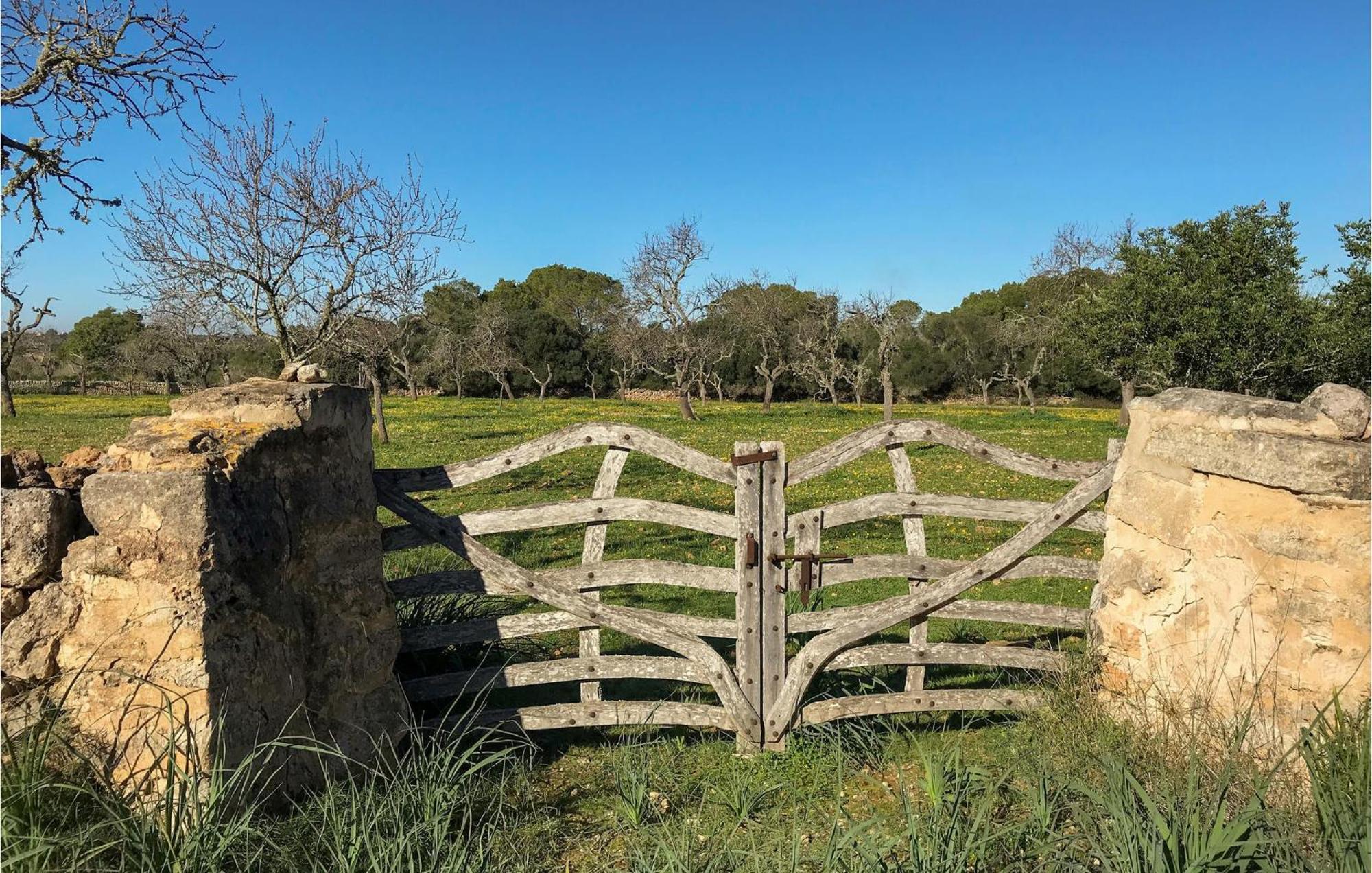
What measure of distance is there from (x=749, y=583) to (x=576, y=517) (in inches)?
42.5

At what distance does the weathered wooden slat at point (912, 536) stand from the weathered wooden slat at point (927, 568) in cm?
6

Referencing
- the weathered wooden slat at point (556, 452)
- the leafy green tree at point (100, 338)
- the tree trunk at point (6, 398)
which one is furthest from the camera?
the leafy green tree at point (100, 338)

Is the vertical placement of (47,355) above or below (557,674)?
above

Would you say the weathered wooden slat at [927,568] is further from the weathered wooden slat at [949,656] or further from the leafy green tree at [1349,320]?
the leafy green tree at [1349,320]

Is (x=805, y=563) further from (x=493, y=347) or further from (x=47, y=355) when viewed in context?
(x=47, y=355)

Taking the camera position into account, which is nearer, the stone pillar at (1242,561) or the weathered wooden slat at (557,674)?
the stone pillar at (1242,561)

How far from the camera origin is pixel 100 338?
61719 mm

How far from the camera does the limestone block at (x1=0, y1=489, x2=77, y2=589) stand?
3.18m

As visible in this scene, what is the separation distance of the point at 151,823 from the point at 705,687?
3.76 metres

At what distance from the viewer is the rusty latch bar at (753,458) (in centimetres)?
459

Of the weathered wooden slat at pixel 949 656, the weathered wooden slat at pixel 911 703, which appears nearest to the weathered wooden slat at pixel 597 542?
the weathered wooden slat at pixel 911 703

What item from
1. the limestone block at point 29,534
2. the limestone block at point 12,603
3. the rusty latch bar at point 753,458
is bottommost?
the limestone block at point 12,603

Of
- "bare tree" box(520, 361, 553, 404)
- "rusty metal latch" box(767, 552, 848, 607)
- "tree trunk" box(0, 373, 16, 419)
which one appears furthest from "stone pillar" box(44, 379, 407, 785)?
"bare tree" box(520, 361, 553, 404)

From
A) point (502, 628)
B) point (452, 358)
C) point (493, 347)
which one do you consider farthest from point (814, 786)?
point (493, 347)
